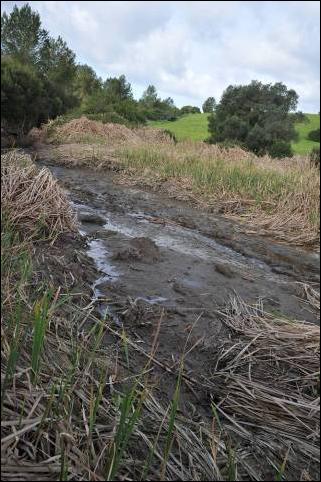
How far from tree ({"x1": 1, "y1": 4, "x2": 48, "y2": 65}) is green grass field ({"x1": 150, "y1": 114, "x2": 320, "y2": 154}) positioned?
13.8 metres

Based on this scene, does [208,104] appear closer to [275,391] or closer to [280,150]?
[275,391]

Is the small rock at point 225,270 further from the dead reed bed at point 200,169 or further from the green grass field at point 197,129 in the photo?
the green grass field at point 197,129

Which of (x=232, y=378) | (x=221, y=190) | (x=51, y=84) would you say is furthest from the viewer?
(x=221, y=190)

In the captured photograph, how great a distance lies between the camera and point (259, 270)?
13.8 ft

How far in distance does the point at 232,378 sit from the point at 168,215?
514 cm

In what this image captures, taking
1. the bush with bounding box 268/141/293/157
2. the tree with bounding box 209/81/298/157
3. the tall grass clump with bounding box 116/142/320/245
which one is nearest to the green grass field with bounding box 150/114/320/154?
the bush with bounding box 268/141/293/157

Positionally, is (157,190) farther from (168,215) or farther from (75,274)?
(75,274)

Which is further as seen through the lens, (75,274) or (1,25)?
(75,274)

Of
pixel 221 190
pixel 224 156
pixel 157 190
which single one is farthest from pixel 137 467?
pixel 224 156

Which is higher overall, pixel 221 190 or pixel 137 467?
pixel 221 190

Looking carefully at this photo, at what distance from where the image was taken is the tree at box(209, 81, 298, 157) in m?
19.0

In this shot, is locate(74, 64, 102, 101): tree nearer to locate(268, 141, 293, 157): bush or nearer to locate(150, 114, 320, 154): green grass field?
locate(150, 114, 320, 154): green grass field

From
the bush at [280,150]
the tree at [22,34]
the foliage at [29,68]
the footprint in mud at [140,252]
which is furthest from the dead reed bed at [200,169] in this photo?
the bush at [280,150]

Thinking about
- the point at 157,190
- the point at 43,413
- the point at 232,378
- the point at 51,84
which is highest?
the point at 51,84
